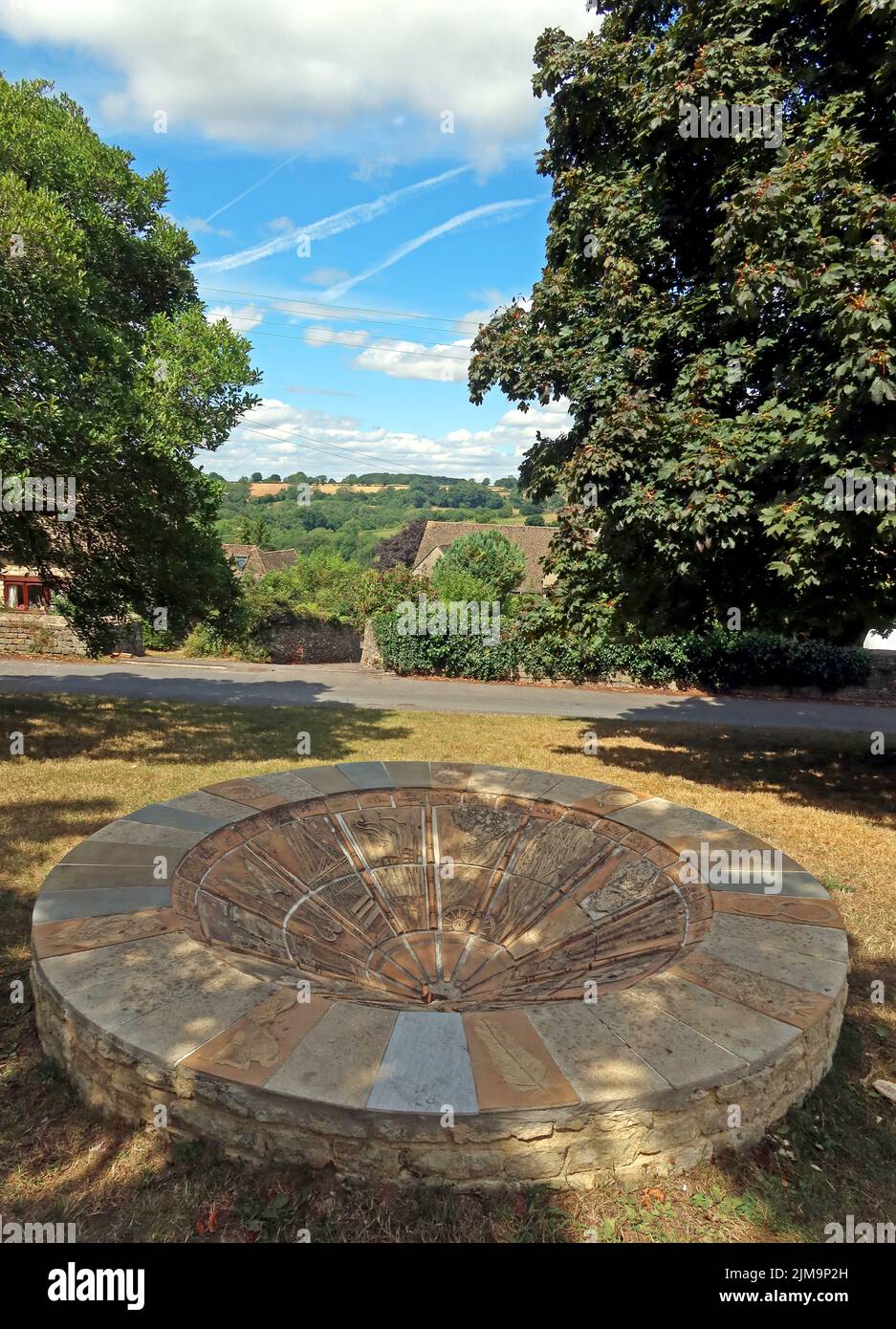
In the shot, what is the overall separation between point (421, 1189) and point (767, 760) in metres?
9.73

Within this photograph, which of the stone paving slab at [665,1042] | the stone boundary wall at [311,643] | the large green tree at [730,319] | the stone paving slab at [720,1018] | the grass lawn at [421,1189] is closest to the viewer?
the grass lawn at [421,1189]

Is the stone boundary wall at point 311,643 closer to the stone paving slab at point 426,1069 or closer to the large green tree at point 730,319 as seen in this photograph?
the large green tree at point 730,319

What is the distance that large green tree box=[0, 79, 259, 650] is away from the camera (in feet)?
23.7

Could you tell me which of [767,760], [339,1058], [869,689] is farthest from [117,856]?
[869,689]

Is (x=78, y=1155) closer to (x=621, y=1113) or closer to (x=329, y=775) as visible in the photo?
(x=621, y=1113)

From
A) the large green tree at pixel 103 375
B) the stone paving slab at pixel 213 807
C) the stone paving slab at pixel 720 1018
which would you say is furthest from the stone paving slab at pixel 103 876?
the large green tree at pixel 103 375

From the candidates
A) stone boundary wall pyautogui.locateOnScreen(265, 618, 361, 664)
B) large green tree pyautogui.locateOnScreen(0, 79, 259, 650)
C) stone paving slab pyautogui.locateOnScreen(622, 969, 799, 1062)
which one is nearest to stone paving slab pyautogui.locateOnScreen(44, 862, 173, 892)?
stone paving slab pyautogui.locateOnScreen(622, 969, 799, 1062)

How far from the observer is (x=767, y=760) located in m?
11.0

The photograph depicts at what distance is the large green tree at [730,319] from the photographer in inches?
233

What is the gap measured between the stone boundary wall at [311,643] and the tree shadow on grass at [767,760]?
551 inches

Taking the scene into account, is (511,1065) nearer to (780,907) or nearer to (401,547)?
→ (780,907)

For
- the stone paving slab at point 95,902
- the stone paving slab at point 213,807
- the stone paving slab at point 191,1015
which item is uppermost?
the stone paving slab at point 213,807

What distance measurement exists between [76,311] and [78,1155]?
803 centimetres
